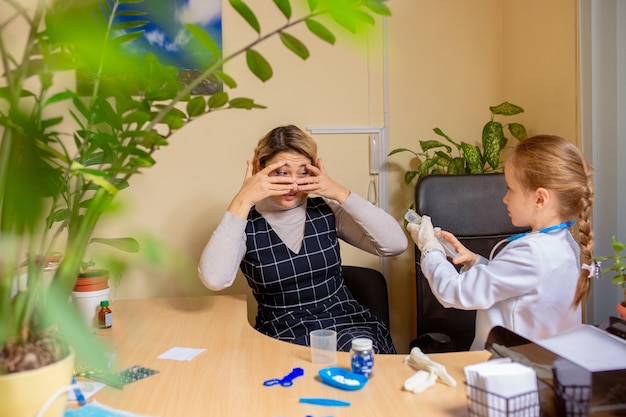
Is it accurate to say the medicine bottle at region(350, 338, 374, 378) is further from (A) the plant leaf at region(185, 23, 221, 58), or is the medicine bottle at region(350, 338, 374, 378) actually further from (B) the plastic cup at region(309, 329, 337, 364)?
(A) the plant leaf at region(185, 23, 221, 58)

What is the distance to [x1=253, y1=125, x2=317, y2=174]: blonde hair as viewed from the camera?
80.1 inches

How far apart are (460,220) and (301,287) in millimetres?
628

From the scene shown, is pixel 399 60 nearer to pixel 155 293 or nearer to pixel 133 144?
pixel 155 293

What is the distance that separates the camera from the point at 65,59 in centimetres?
74

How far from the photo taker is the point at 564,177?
4.87 feet

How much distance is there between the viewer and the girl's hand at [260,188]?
1902 millimetres

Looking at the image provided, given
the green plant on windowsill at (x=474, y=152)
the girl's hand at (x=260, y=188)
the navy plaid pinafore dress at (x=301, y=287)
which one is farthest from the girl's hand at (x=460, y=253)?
the green plant on windowsill at (x=474, y=152)

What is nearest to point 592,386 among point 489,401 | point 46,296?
point 489,401

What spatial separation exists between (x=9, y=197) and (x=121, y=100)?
21cm

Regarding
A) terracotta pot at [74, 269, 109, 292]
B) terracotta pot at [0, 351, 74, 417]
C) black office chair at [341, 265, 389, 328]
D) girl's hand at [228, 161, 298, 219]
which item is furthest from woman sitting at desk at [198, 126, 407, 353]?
terracotta pot at [0, 351, 74, 417]

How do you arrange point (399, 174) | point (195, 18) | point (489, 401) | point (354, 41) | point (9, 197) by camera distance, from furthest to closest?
point (399, 174)
point (195, 18)
point (489, 401)
point (9, 197)
point (354, 41)

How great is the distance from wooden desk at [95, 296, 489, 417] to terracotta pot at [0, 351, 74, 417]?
0.31m

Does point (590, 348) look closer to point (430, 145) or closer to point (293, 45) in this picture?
point (293, 45)

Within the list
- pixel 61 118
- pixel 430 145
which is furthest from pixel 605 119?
pixel 61 118
